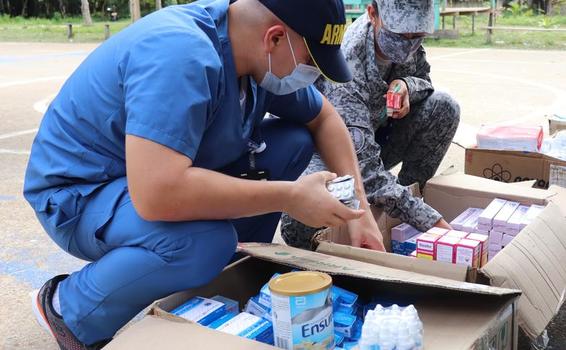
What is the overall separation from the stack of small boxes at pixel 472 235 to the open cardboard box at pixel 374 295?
339 millimetres

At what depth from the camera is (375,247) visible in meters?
2.10

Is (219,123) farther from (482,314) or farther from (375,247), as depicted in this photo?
(482,314)

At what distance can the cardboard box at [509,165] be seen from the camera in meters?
2.86

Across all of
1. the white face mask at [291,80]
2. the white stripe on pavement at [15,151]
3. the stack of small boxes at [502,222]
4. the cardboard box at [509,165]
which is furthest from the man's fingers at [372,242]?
the white stripe on pavement at [15,151]

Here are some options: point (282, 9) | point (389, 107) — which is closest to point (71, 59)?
point (389, 107)

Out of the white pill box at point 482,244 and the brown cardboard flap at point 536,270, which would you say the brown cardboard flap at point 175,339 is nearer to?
the brown cardboard flap at point 536,270

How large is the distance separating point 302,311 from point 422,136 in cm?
167

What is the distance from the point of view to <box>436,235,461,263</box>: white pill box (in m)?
2.01

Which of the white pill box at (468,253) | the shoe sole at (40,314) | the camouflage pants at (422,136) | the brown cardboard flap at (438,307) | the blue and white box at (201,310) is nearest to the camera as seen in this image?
the brown cardboard flap at (438,307)

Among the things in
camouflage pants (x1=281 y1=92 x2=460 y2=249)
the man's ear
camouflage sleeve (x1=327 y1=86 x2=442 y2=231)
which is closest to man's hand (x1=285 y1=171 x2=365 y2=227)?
the man's ear

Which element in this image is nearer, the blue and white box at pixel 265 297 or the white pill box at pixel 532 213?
the blue and white box at pixel 265 297

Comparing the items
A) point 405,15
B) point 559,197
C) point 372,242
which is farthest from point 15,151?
point 559,197

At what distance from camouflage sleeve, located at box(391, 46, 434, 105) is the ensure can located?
4.78 ft

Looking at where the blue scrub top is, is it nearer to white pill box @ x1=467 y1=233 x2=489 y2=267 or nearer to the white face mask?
the white face mask
